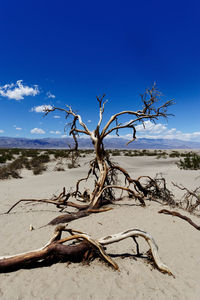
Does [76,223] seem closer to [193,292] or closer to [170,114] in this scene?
[193,292]

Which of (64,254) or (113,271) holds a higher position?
(64,254)

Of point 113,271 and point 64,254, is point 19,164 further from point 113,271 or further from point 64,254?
point 113,271

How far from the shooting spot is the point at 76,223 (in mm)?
4547

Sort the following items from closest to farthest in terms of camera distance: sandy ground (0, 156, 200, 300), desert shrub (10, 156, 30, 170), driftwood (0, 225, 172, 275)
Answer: sandy ground (0, 156, 200, 300) < driftwood (0, 225, 172, 275) < desert shrub (10, 156, 30, 170)

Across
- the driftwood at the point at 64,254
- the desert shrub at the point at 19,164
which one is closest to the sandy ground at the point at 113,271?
the driftwood at the point at 64,254

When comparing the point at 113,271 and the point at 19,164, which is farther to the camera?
the point at 19,164

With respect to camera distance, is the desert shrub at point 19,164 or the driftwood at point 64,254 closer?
the driftwood at point 64,254

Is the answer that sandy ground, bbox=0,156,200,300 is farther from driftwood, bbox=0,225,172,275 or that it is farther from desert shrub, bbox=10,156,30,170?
desert shrub, bbox=10,156,30,170

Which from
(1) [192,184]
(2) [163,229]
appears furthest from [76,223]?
(1) [192,184]

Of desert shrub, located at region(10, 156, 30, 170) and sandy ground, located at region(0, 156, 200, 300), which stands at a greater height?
sandy ground, located at region(0, 156, 200, 300)

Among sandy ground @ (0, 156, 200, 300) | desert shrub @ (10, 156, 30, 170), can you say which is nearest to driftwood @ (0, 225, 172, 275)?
sandy ground @ (0, 156, 200, 300)

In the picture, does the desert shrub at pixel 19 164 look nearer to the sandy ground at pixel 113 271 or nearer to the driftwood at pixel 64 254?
the sandy ground at pixel 113 271

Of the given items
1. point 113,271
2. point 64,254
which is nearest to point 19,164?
point 64,254

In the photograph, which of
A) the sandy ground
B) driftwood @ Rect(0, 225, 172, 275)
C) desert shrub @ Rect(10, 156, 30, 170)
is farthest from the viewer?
desert shrub @ Rect(10, 156, 30, 170)
